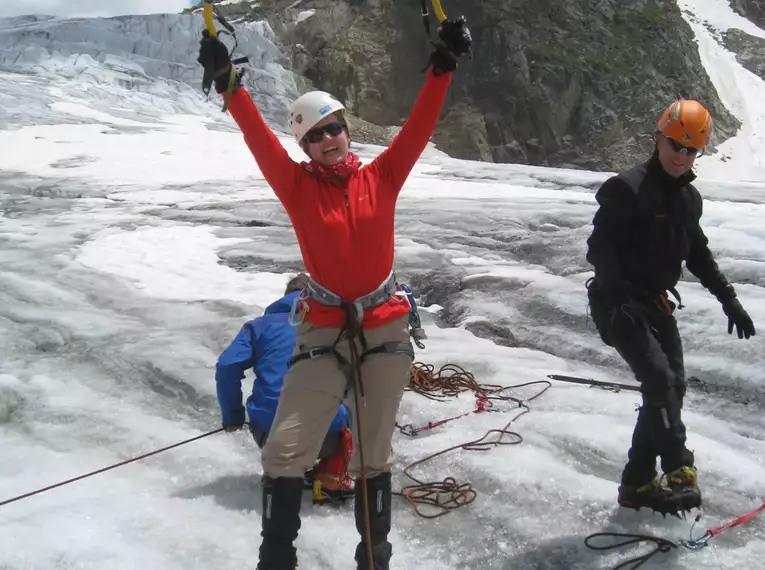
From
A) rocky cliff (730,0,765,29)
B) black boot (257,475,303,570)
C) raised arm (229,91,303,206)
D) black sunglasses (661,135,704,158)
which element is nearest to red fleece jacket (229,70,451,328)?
raised arm (229,91,303,206)

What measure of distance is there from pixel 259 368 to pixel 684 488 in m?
1.95

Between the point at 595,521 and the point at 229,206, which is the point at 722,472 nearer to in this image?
the point at 595,521

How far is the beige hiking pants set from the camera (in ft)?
7.78

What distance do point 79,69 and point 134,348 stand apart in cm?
2046

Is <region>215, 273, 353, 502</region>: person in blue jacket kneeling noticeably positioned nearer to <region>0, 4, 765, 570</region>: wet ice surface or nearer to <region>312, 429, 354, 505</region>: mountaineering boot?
<region>312, 429, 354, 505</region>: mountaineering boot

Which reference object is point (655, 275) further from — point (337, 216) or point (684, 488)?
point (337, 216)

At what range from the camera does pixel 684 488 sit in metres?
2.88

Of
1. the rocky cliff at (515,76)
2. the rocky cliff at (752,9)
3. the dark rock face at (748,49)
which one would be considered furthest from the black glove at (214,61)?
the rocky cliff at (752,9)

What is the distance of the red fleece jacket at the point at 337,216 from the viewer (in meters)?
2.45

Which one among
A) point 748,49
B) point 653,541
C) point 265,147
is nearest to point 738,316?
point 653,541

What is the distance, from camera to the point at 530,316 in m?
5.77

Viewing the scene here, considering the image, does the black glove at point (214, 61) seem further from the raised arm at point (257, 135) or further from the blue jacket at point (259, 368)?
the blue jacket at point (259, 368)

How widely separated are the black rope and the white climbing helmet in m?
1.94

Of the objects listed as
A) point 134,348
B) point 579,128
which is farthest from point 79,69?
point 579,128
